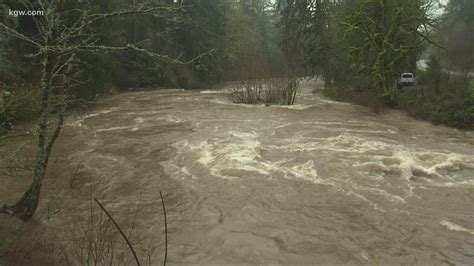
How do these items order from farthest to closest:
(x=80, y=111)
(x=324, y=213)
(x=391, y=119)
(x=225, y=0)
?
(x=225, y=0)
(x=80, y=111)
(x=391, y=119)
(x=324, y=213)

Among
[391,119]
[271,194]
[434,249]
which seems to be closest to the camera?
[434,249]

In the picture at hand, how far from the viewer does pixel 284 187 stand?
8867 mm

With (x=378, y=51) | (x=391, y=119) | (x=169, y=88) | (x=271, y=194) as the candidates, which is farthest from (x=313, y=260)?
(x=169, y=88)

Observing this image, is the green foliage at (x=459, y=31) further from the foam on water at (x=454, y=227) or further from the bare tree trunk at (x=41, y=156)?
the bare tree trunk at (x=41, y=156)

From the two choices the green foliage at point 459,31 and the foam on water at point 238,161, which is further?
the green foliage at point 459,31

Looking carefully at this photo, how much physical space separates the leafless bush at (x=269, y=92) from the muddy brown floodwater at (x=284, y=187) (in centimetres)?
567

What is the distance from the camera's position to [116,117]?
17875 mm

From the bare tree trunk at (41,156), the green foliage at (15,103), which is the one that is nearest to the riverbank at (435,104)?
the green foliage at (15,103)

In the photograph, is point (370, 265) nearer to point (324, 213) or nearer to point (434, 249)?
point (434, 249)

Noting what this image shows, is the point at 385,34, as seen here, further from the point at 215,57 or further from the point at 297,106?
the point at 215,57

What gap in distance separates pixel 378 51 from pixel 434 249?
1557 centimetres

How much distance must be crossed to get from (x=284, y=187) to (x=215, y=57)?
26931mm

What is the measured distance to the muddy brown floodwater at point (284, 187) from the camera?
6383 mm

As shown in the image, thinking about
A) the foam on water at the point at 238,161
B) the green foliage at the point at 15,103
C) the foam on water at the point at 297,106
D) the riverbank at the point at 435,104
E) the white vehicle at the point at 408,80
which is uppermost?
the green foliage at the point at 15,103
